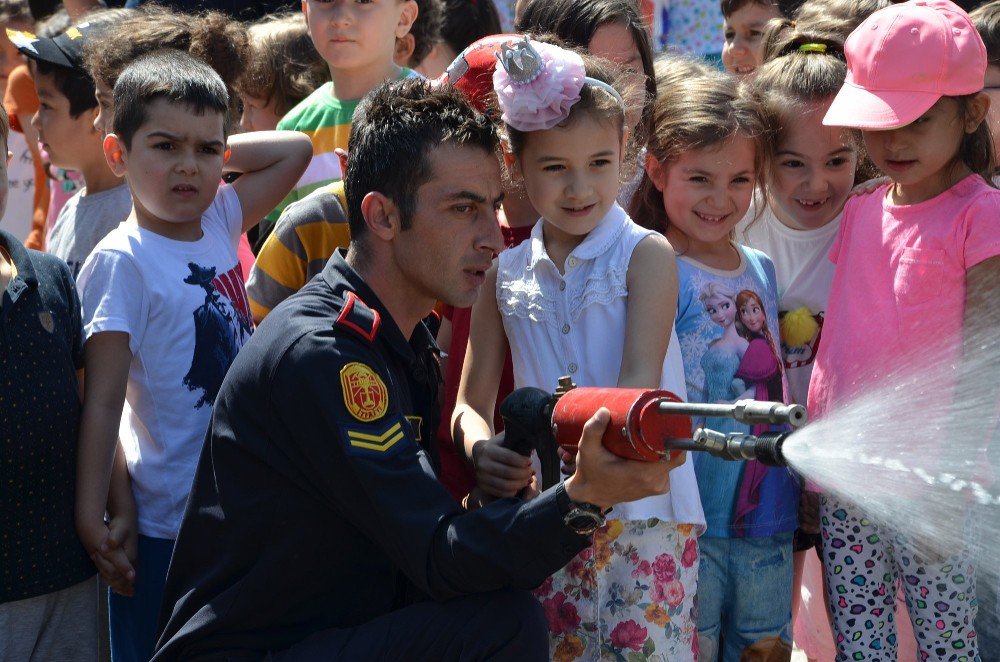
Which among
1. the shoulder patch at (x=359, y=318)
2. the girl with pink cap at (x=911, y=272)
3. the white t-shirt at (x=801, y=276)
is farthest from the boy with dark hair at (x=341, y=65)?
the girl with pink cap at (x=911, y=272)

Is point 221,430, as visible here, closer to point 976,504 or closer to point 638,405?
point 638,405

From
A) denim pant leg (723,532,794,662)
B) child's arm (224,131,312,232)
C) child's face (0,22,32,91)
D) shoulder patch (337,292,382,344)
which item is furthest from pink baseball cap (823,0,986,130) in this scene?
child's face (0,22,32,91)

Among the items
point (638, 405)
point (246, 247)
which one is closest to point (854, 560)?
point (638, 405)

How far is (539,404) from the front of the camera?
283 centimetres

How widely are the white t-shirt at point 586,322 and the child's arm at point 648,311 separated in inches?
1.4

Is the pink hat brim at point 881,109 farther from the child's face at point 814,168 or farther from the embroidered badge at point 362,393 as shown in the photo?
the embroidered badge at point 362,393

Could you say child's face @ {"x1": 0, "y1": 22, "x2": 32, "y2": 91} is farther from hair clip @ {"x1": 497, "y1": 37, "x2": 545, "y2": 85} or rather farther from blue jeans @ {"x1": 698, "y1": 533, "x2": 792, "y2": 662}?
blue jeans @ {"x1": 698, "y1": 533, "x2": 792, "y2": 662}

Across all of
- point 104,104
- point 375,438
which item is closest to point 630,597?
point 375,438

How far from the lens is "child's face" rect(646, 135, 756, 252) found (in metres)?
3.72

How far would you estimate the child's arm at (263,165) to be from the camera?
4328 mm

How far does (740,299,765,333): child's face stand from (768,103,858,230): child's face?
0.54m

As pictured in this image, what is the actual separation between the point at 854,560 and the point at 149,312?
7.56 feet

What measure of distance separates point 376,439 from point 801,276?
1.88 m

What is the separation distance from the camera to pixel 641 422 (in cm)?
245
